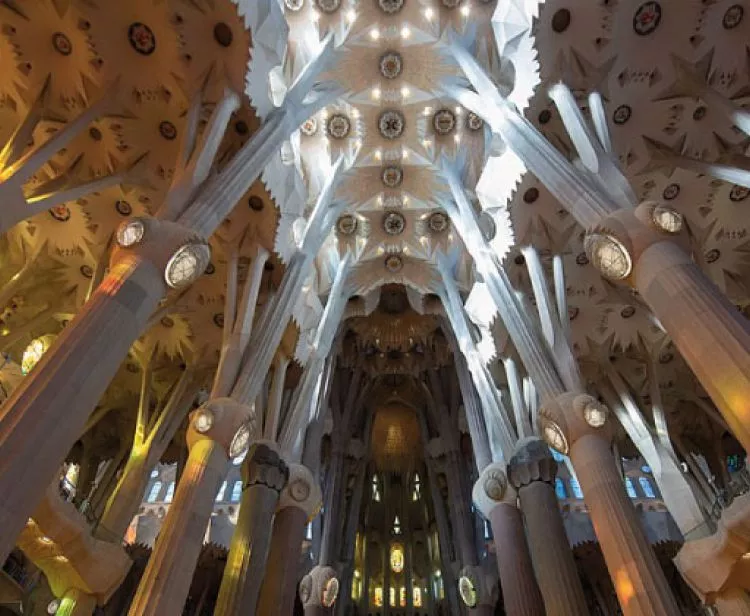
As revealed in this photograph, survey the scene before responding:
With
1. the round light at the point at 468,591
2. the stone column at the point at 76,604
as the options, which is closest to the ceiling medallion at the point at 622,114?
the round light at the point at 468,591

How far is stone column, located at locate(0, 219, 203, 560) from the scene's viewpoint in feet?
17.0

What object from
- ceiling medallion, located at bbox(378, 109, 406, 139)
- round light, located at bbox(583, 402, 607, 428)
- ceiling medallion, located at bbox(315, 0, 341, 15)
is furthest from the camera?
ceiling medallion, located at bbox(378, 109, 406, 139)

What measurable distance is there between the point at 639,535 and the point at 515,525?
20.0ft

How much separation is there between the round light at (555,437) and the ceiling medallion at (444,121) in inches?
450

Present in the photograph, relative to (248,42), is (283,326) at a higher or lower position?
lower

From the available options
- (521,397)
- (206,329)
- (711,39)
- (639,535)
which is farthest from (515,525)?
(711,39)

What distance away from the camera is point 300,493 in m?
14.2

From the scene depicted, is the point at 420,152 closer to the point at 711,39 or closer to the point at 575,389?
the point at 711,39

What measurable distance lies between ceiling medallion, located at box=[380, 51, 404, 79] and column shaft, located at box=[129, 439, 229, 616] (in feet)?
41.5

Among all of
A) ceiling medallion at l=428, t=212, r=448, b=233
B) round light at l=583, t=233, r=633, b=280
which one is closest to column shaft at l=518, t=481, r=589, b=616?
round light at l=583, t=233, r=633, b=280

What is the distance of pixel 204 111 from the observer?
10953 millimetres

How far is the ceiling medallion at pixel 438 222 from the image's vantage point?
20.5 meters

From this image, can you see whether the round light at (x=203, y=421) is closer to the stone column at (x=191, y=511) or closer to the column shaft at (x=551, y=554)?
the stone column at (x=191, y=511)

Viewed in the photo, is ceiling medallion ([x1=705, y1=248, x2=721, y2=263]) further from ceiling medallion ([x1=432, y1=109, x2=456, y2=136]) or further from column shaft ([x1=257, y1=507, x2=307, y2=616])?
column shaft ([x1=257, y1=507, x2=307, y2=616])
